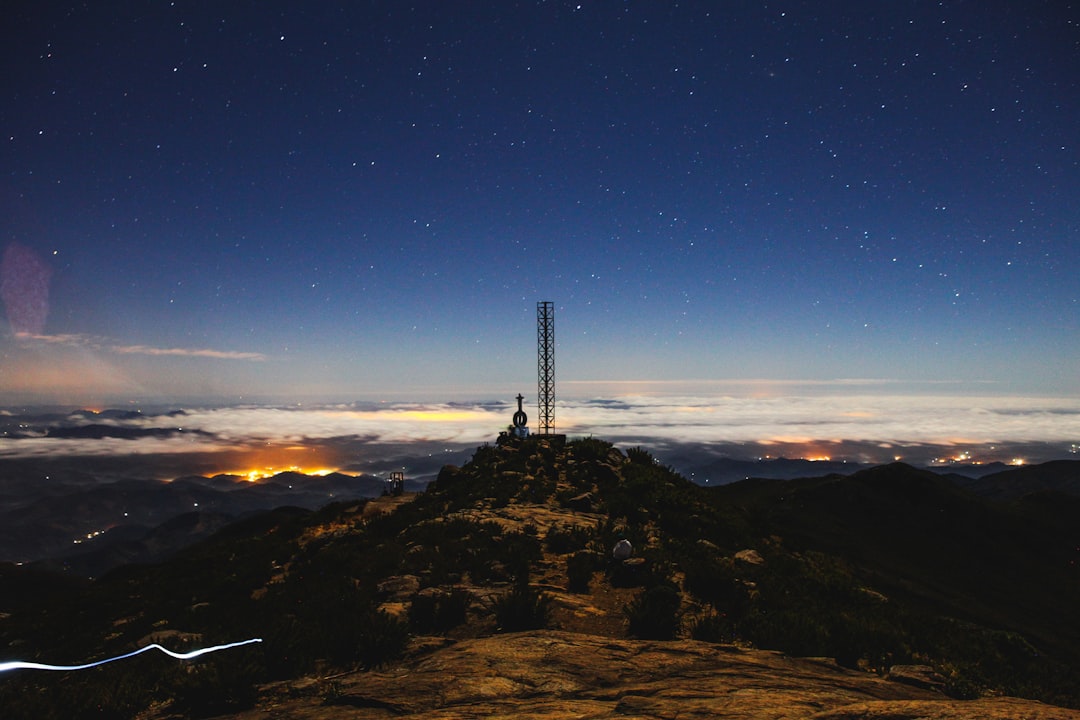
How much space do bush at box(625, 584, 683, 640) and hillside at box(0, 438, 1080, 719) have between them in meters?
0.04

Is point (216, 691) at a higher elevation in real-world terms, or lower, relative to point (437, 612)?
higher

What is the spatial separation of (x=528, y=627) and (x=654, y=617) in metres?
2.38

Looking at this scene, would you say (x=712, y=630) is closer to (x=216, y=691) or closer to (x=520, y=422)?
(x=216, y=691)

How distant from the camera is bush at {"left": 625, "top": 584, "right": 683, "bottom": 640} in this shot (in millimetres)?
8750

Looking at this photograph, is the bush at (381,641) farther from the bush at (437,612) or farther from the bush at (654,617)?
the bush at (654,617)

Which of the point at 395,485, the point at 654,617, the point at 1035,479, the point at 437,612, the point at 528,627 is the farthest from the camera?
the point at 1035,479

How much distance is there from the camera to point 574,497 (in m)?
21.5

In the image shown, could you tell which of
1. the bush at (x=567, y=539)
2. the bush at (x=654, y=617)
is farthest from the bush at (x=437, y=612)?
the bush at (x=567, y=539)

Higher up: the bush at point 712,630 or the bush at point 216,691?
the bush at point 216,691

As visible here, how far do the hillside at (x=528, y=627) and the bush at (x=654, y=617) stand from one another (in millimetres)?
40

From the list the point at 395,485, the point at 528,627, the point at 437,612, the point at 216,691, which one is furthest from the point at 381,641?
the point at 395,485

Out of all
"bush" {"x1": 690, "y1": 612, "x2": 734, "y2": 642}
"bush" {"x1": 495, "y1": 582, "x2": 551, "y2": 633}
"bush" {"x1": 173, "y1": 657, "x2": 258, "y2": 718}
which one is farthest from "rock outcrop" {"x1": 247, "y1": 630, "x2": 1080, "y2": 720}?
"bush" {"x1": 495, "y1": 582, "x2": 551, "y2": 633}

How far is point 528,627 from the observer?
8.74 metres

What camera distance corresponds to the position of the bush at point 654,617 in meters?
8.75
